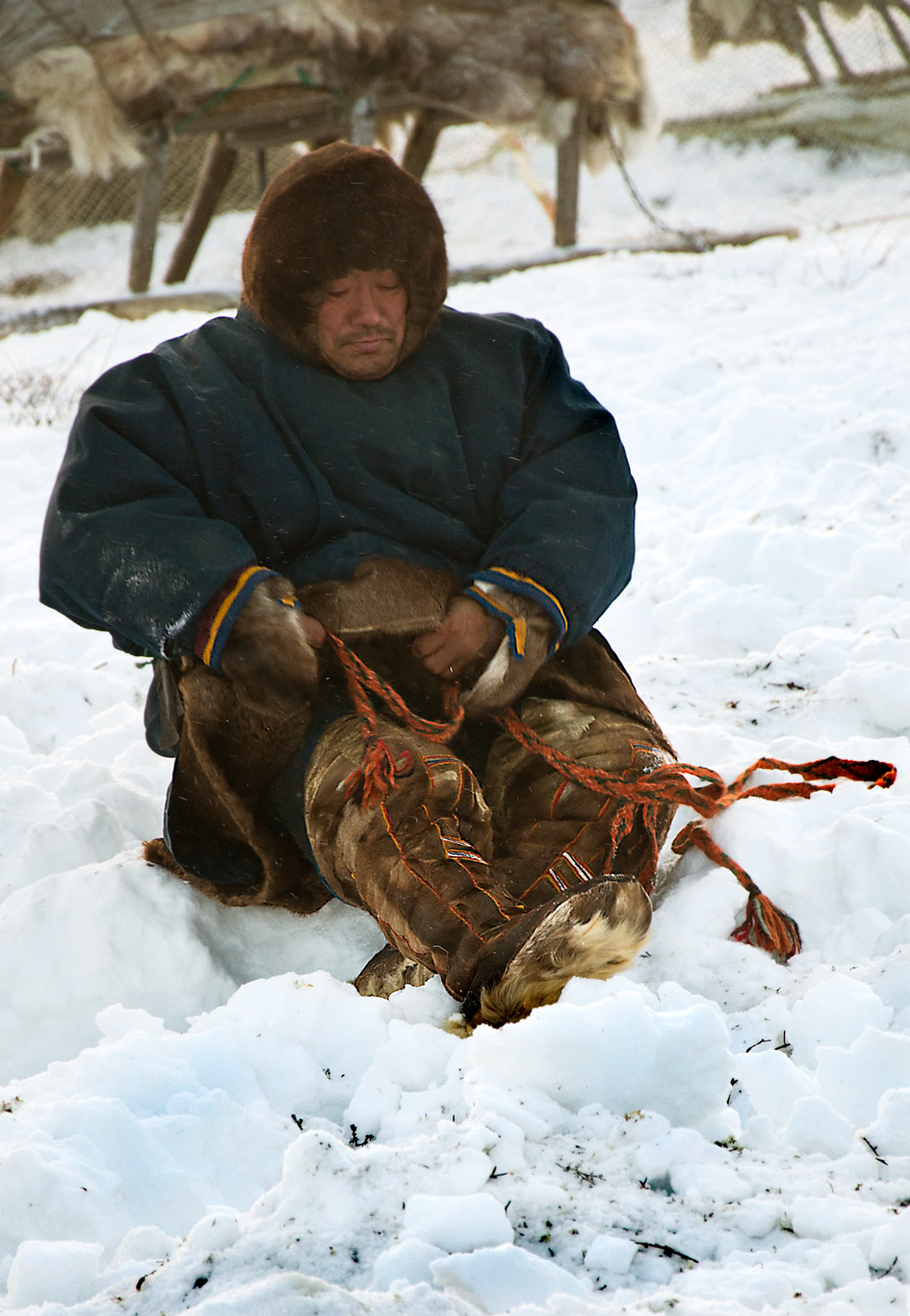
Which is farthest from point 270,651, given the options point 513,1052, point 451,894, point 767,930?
point 767,930

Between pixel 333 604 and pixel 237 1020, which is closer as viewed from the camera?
pixel 237 1020

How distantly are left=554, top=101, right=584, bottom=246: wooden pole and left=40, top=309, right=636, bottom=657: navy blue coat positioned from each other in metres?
6.87

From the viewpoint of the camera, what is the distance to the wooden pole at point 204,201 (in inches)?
294

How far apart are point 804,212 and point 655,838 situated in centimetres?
1180

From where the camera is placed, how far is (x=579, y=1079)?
1165mm

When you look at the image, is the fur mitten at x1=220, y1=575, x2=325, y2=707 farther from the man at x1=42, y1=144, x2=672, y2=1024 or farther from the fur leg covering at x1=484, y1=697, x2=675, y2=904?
the fur leg covering at x1=484, y1=697, x2=675, y2=904

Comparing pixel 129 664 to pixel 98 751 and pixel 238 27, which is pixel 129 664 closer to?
pixel 98 751

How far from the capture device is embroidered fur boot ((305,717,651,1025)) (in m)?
1.29

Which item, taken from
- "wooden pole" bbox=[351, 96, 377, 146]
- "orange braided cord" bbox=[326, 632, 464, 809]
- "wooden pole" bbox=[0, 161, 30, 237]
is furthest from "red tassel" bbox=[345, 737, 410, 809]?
"wooden pole" bbox=[0, 161, 30, 237]

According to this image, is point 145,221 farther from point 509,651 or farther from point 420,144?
point 509,651

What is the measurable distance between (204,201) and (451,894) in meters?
7.36

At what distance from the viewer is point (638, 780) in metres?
1.67

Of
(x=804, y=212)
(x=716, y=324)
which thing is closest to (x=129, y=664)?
(x=716, y=324)

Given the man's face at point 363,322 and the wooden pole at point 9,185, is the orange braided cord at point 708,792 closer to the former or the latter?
the man's face at point 363,322
